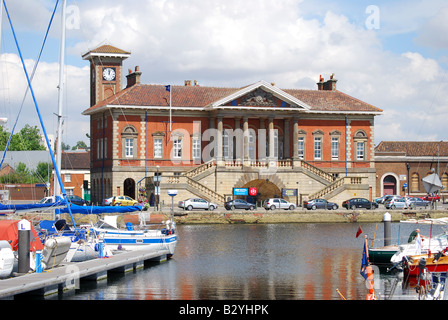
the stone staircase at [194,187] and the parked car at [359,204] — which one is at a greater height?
the stone staircase at [194,187]

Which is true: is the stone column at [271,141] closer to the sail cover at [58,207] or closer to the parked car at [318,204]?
the parked car at [318,204]

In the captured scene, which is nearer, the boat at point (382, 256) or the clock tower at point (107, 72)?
the boat at point (382, 256)

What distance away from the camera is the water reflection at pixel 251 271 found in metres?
30.6

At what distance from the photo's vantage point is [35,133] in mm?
147250

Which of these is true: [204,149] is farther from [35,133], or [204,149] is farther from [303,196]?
[35,133]

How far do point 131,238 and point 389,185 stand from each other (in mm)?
55779

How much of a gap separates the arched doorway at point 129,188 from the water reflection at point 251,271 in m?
23.1

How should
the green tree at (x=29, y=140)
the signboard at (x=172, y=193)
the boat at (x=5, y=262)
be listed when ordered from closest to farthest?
the boat at (x=5, y=262)
the signboard at (x=172, y=193)
the green tree at (x=29, y=140)

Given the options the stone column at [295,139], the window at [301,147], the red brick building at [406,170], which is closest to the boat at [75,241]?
the stone column at [295,139]

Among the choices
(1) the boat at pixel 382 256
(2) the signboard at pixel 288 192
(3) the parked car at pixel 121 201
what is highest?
(2) the signboard at pixel 288 192

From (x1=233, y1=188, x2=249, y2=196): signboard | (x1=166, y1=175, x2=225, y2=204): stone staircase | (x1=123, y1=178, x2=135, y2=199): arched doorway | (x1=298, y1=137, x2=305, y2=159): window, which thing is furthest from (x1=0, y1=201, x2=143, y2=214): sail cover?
(x1=298, y1=137, x2=305, y2=159): window

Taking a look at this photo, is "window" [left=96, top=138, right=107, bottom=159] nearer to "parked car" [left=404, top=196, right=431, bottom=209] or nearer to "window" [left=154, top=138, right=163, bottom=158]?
"window" [left=154, top=138, right=163, bottom=158]

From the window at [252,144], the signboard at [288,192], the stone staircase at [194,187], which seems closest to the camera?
the stone staircase at [194,187]

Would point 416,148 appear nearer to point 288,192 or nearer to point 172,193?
point 288,192
